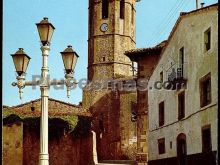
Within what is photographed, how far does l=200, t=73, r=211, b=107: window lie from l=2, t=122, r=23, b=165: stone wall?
37.9 ft

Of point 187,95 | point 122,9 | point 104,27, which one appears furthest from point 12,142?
point 122,9

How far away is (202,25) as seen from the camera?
58.9ft

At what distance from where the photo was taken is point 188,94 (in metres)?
19.7

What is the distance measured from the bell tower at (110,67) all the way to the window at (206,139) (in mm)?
26297

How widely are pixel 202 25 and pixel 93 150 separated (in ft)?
53.4

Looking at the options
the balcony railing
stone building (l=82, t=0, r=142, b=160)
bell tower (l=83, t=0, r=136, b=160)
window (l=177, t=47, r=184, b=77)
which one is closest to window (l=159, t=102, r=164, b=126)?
the balcony railing

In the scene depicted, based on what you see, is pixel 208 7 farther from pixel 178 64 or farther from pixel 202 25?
pixel 178 64

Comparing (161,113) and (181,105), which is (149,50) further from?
(181,105)

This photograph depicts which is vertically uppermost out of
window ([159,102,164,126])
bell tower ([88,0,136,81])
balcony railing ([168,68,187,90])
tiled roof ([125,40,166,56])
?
bell tower ([88,0,136,81])

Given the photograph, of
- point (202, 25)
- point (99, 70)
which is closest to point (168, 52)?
point (202, 25)

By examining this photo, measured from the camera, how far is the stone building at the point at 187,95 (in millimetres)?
16703

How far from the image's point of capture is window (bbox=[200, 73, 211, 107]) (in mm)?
17270

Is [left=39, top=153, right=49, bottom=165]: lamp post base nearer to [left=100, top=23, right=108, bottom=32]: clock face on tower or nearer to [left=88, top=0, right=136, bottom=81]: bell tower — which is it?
[left=88, top=0, right=136, bottom=81]: bell tower

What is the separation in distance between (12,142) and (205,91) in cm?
1236
